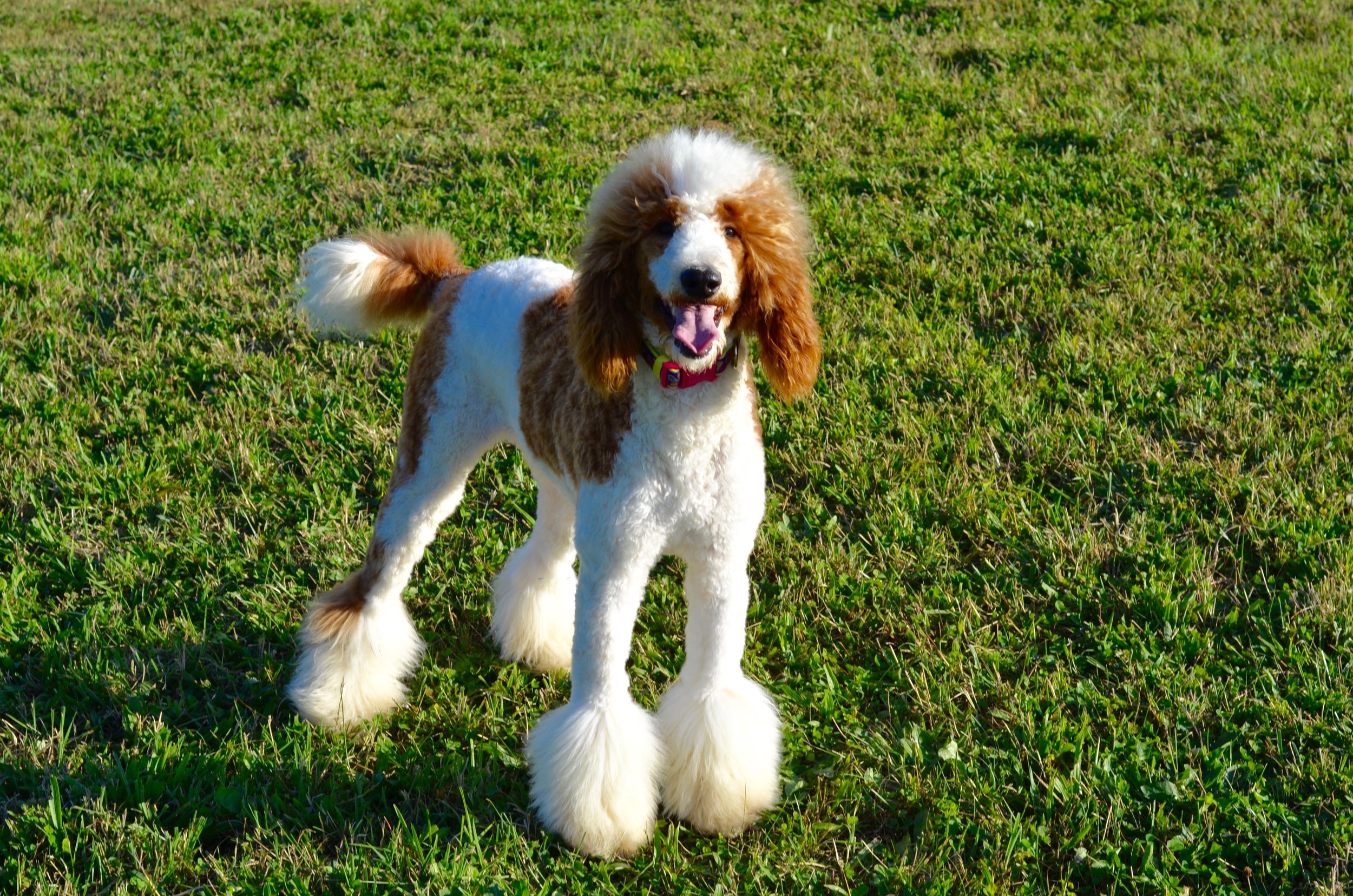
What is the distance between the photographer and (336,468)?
5.36 m

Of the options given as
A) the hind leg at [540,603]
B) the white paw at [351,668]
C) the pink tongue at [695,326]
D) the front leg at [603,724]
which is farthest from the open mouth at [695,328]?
the white paw at [351,668]

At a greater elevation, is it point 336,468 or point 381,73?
point 381,73

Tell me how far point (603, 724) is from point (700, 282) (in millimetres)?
1492

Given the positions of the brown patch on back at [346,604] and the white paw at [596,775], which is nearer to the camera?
the white paw at [596,775]

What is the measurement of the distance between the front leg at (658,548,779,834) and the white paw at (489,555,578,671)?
31.4 inches

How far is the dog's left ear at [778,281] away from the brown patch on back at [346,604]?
6.07 feet

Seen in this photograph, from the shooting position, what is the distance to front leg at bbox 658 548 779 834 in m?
3.47

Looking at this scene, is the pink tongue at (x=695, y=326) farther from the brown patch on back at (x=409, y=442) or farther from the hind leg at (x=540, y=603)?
the hind leg at (x=540, y=603)

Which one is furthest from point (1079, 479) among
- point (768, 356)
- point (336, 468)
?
point (336, 468)

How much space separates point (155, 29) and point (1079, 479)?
1249cm

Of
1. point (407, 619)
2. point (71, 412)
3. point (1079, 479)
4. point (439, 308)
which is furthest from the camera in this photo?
point (71, 412)

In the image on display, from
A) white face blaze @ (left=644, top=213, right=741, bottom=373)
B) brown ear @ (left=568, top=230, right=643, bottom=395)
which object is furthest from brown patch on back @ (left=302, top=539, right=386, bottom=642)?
white face blaze @ (left=644, top=213, right=741, bottom=373)

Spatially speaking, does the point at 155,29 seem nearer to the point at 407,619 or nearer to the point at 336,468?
the point at 336,468

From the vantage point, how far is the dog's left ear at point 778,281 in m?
2.88
